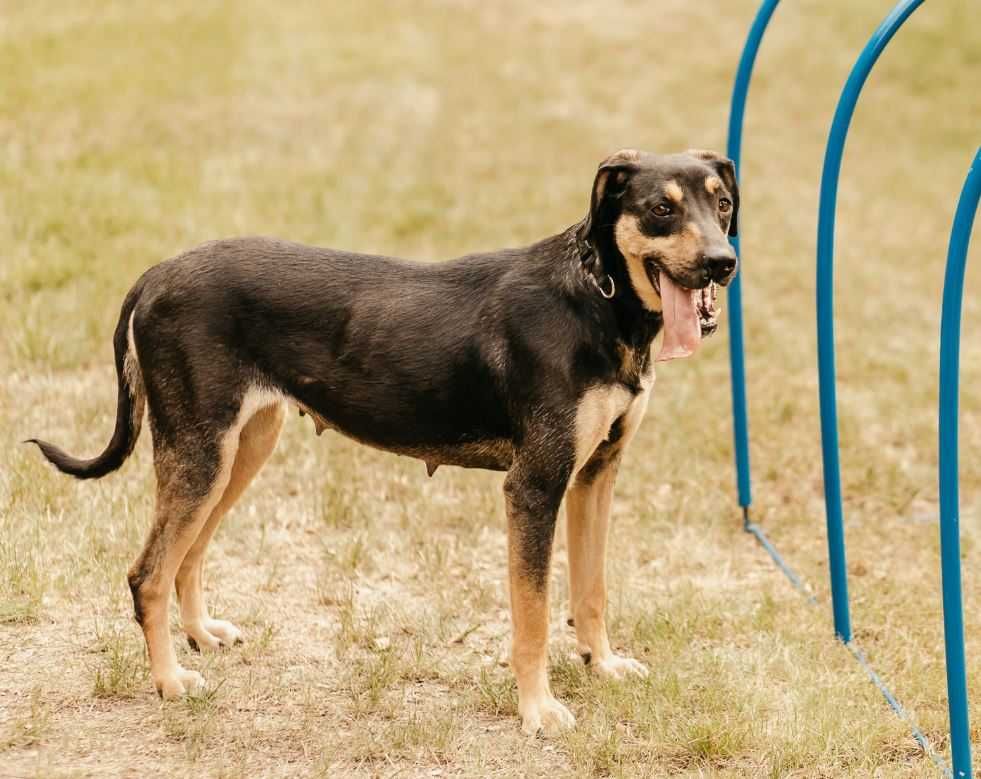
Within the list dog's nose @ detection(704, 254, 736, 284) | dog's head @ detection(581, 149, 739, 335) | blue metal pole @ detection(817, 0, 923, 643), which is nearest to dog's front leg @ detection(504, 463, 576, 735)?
dog's head @ detection(581, 149, 739, 335)

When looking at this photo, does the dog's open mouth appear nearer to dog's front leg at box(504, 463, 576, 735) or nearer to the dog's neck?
the dog's neck

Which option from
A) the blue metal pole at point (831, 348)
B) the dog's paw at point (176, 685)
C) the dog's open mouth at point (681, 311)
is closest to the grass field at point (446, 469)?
the dog's paw at point (176, 685)

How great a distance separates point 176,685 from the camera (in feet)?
17.2

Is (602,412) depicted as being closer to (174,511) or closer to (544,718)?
(544,718)

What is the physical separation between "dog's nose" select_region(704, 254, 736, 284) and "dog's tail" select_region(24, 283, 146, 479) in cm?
233

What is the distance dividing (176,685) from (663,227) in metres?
2.65

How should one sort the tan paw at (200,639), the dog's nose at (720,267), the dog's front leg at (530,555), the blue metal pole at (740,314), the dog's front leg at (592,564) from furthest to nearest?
the blue metal pole at (740,314) < the tan paw at (200,639) < the dog's front leg at (592,564) < the dog's front leg at (530,555) < the dog's nose at (720,267)

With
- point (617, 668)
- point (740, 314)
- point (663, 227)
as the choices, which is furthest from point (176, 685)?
point (740, 314)

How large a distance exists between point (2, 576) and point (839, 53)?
16490 mm

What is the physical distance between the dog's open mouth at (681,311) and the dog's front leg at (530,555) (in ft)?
2.19

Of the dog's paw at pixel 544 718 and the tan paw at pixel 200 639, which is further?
the tan paw at pixel 200 639

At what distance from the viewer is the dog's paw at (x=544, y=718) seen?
516 cm

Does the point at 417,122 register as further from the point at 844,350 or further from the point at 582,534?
the point at 582,534

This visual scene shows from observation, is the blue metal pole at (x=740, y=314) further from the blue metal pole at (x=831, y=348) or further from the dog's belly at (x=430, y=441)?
the dog's belly at (x=430, y=441)
